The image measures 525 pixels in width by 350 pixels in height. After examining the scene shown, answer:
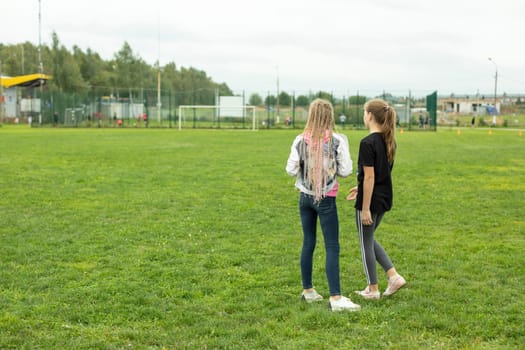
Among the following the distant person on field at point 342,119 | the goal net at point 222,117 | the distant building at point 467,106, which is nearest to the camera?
the distant person on field at point 342,119

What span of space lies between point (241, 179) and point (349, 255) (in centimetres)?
725

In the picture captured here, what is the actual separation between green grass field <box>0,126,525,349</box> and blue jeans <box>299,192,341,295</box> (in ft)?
0.94

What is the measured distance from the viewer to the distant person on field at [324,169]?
490 cm

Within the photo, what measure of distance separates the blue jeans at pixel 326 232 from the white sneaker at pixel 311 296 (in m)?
0.13

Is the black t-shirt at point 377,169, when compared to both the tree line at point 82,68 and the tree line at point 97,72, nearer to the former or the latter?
the tree line at point 97,72

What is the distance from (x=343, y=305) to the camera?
5000 mm

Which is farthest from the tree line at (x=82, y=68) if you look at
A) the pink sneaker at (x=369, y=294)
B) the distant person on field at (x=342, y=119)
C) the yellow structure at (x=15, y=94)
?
the pink sneaker at (x=369, y=294)

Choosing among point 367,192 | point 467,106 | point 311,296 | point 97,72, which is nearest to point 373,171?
point 367,192

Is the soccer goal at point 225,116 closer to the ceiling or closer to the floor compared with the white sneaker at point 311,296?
closer to the ceiling

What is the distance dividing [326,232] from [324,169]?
0.56m

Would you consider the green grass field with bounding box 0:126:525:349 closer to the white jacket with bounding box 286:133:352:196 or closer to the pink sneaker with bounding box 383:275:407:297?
the pink sneaker with bounding box 383:275:407:297

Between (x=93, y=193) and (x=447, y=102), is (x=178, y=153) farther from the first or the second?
(x=447, y=102)

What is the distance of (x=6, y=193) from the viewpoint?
11453 mm

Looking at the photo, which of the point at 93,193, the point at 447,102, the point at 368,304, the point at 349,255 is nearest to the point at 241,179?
the point at 93,193
